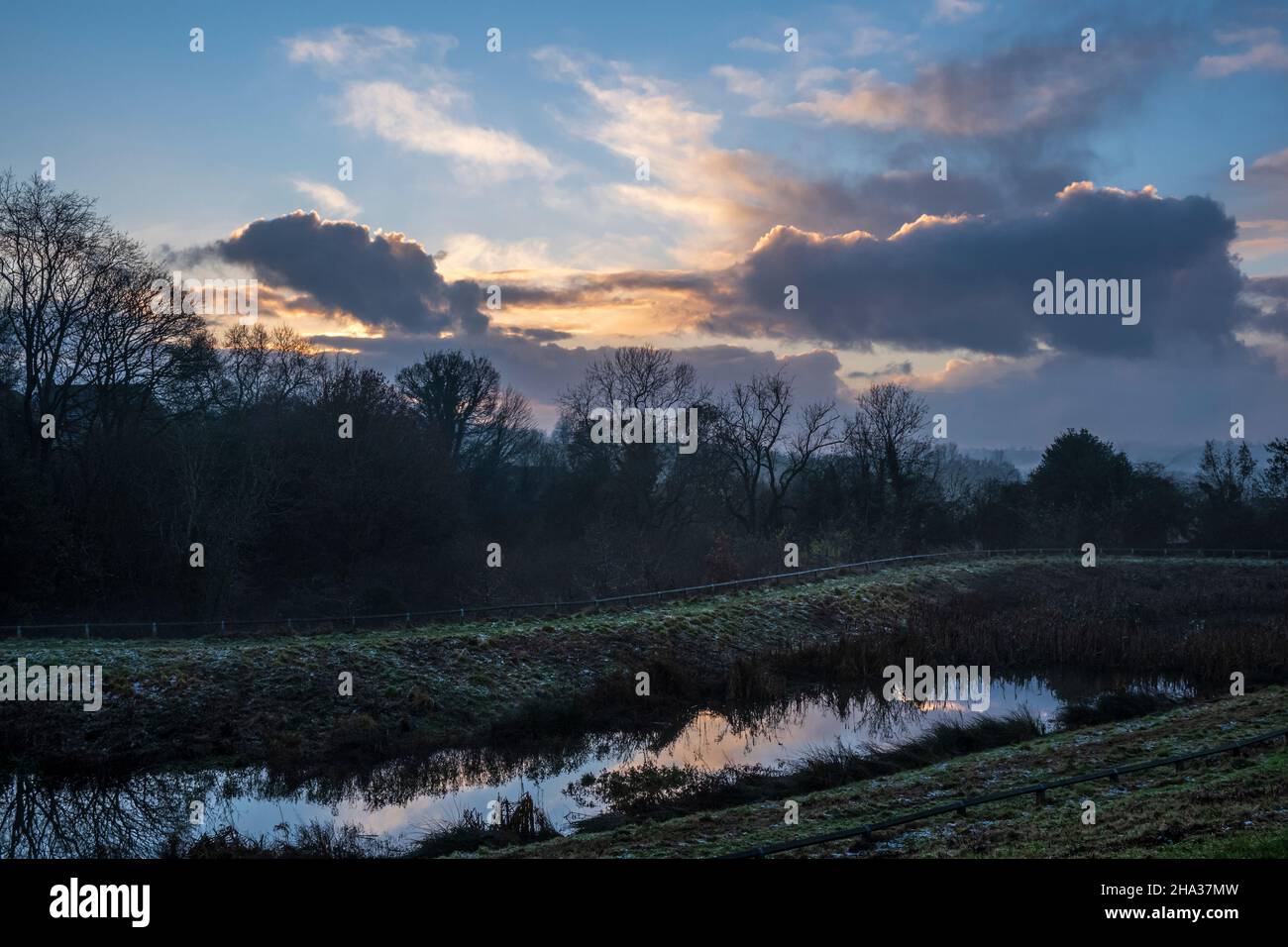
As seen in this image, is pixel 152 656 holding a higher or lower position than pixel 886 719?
higher

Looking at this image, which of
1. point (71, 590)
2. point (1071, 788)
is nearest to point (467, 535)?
point (71, 590)

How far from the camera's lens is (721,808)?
15609 mm

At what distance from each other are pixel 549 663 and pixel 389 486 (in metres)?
19.8

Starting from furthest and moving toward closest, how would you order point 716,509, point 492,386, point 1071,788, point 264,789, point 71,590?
point 492,386, point 716,509, point 71,590, point 264,789, point 1071,788

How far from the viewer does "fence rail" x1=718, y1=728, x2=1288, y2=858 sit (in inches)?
430

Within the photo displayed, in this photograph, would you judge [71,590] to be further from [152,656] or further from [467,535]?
[467,535]

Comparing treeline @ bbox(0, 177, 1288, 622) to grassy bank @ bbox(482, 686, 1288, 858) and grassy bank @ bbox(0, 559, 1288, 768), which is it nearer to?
grassy bank @ bbox(0, 559, 1288, 768)

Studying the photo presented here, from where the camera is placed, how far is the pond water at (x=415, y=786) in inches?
581

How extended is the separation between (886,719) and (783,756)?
16.4 feet

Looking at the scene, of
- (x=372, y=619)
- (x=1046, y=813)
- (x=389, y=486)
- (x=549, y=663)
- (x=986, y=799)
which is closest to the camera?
(x=1046, y=813)

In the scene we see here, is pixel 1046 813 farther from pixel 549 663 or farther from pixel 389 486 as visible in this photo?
pixel 389 486

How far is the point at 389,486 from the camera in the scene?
42531mm

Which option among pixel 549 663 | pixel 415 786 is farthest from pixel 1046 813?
pixel 549 663
